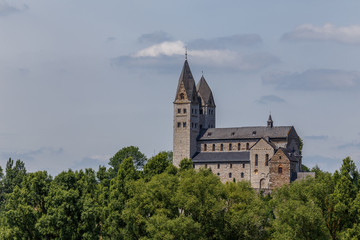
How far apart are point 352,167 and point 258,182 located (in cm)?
5600

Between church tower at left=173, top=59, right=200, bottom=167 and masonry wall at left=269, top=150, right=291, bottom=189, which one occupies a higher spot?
church tower at left=173, top=59, right=200, bottom=167

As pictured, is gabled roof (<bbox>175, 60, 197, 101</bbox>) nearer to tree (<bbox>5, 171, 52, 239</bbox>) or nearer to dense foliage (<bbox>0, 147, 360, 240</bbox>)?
dense foliage (<bbox>0, 147, 360, 240</bbox>)

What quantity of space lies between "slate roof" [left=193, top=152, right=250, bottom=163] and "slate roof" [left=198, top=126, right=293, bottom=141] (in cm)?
293

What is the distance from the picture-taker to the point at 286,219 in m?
67.0

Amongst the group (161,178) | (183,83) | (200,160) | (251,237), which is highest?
(183,83)

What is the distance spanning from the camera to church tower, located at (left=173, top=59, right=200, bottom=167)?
132 metres

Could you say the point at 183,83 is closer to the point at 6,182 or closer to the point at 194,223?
the point at 6,182

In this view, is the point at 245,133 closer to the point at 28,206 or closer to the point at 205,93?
the point at 205,93

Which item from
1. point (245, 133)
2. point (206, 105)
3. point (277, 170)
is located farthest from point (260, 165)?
point (206, 105)

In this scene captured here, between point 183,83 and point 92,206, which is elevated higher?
point 183,83

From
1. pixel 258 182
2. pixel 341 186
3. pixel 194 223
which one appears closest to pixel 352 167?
pixel 341 186

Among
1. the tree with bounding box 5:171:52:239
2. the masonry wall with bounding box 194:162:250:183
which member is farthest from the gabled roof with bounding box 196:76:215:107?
the tree with bounding box 5:171:52:239

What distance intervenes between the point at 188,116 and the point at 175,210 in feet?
200

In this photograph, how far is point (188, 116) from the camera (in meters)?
133
